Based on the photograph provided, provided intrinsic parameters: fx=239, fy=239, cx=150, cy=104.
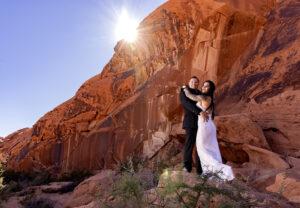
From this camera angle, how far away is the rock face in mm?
9094

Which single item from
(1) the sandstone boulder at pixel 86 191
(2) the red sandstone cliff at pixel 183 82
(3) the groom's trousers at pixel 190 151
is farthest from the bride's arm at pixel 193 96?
(1) the sandstone boulder at pixel 86 191

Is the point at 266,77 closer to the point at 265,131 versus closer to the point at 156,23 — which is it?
the point at 265,131

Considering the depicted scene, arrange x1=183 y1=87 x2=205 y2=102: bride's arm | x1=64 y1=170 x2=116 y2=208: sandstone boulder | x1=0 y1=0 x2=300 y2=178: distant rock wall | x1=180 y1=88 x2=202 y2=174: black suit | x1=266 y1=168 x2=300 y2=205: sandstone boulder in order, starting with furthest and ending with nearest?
x1=0 y1=0 x2=300 y2=178: distant rock wall, x1=64 y1=170 x2=116 y2=208: sandstone boulder, x1=180 y1=88 x2=202 y2=174: black suit, x1=183 y1=87 x2=205 y2=102: bride's arm, x1=266 y1=168 x2=300 y2=205: sandstone boulder

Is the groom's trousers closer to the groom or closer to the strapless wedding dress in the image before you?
the groom

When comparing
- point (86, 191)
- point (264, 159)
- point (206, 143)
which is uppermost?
point (206, 143)

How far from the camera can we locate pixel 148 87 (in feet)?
31.7

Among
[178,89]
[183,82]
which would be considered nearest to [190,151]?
[178,89]

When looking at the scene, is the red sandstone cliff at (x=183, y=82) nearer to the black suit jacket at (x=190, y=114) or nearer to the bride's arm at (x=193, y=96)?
the black suit jacket at (x=190, y=114)

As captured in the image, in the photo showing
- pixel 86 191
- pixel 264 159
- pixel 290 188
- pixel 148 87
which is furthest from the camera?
pixel 148 87

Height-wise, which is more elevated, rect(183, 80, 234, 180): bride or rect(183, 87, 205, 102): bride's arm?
rect(183, 87, 205, 102): bride's arm

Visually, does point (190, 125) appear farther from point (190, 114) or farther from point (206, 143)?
point (206, 143)

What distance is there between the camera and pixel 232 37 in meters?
9.21

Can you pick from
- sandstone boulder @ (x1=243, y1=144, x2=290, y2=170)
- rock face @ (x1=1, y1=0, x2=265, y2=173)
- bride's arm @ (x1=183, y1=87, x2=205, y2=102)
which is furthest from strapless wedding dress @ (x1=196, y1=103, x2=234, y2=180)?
rock face @ (x1=1, y1=0, x2=265, y2=173)

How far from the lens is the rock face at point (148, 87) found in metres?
9.09
